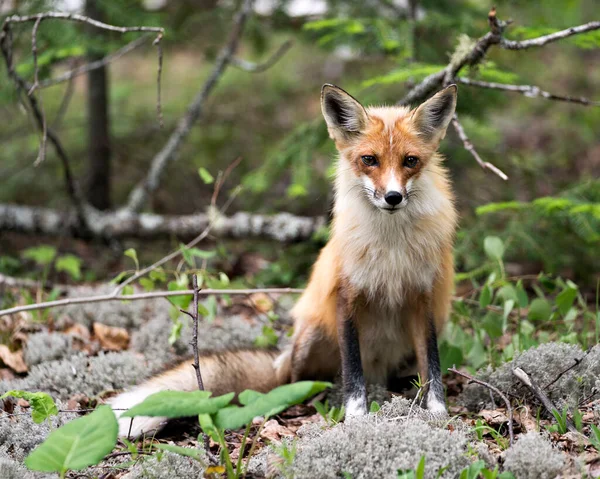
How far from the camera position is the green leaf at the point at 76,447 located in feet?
7.41

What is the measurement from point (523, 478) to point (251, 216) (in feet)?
14.4

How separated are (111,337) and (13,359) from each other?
77 cm

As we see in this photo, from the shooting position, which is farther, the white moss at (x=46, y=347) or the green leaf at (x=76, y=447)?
the white moss at (x=46, y=347)

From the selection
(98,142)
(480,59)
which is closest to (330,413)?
(480,59)

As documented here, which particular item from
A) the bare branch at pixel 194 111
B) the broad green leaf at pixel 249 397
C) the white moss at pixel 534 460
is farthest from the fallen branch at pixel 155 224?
Result: the broad green leaf at pixel 249 397

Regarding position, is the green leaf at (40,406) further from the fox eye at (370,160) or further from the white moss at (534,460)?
the white moss at (534,460)

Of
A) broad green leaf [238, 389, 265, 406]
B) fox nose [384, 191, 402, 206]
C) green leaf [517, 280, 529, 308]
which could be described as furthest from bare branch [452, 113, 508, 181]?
broad green leaf [238, 389, 265, 406]

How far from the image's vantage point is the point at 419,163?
345 cm

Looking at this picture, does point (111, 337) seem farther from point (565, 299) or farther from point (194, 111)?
point (565, 299)

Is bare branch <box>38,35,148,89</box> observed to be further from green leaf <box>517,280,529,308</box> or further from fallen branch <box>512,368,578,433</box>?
fallen branch <box>512,368,578,433</box>

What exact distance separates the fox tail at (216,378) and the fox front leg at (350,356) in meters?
0.65

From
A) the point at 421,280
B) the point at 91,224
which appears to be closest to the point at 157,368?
the point at 421,280

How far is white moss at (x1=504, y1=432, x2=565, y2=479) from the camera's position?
258 centimetres

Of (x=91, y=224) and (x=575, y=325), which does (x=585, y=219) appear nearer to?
(x=575, y=325)
